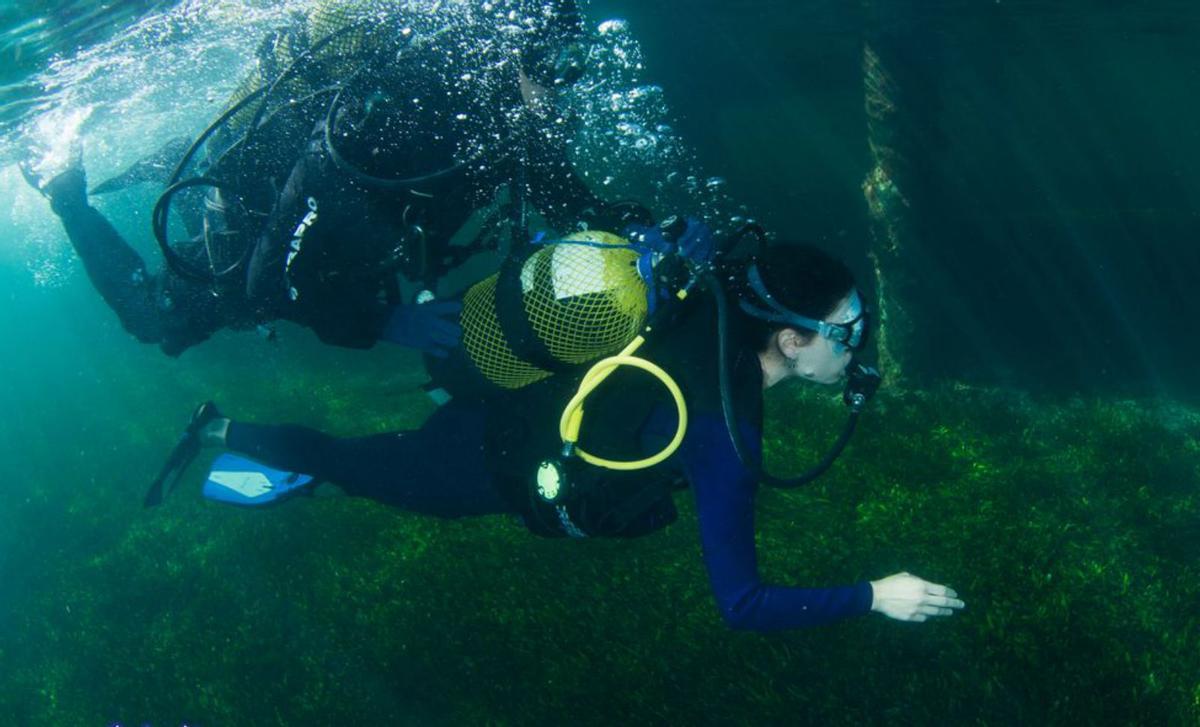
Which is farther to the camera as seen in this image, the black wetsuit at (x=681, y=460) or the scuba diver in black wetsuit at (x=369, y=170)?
the scuba diver in black wetsuit at (x=369, y=170)

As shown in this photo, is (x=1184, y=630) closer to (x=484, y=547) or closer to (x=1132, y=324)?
(x=484, y=547)

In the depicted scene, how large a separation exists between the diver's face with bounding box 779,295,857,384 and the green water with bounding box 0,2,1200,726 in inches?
117

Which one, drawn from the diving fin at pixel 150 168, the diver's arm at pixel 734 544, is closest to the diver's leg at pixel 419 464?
the diver's arm at pixel 734 544

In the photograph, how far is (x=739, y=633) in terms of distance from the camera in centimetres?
561

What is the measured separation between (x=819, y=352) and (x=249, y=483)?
6.16 metres

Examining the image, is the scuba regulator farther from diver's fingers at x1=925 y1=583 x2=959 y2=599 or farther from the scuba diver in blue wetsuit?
diver's fingers at x1=925 y1=583 x2=959 y2=599

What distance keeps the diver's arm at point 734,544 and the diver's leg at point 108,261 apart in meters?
5.85

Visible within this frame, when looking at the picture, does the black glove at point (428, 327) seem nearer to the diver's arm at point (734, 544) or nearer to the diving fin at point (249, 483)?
the diver's arm at point (734, 544)

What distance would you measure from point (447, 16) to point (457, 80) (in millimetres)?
4535

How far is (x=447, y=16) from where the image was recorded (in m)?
8.15

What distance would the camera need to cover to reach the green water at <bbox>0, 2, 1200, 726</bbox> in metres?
5.07

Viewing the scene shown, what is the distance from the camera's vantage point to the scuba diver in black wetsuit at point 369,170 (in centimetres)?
414

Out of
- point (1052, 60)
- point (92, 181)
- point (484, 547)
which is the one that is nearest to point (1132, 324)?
point (484, 547)

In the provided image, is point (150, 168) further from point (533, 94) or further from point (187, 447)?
point (533, 94)
